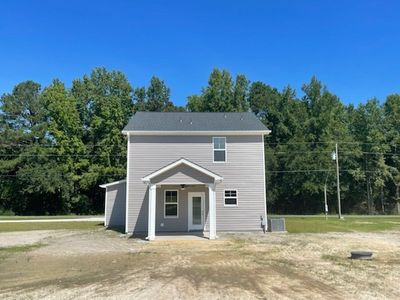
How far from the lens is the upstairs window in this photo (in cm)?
2190

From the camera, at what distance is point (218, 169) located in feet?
71.2

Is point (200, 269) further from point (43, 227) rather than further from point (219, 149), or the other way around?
point (43, 227)

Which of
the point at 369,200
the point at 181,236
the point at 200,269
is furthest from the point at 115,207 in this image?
the point at 369,200

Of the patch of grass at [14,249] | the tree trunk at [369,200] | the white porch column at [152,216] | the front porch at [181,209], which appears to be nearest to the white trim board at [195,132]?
the front porch at [181,209]

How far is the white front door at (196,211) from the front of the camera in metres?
20.9

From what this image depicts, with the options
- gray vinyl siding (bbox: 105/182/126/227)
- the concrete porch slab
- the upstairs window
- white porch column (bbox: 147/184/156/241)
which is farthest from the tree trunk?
white porch column (bbox: 147/184/156/241)

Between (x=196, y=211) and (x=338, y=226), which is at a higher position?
(x=196, y=211)

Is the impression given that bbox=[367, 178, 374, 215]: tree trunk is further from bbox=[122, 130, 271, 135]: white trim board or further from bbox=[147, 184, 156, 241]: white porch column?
bbox=[147, 184, 156, 241]: white porch column

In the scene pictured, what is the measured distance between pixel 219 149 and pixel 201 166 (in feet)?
5.59

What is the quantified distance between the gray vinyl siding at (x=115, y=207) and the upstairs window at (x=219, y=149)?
7.36m

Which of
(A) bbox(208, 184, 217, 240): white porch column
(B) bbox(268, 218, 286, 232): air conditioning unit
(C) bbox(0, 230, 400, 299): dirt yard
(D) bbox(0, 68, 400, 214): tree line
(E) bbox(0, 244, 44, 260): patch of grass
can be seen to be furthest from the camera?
(D) bbox(0, 68, 400, 214): tree line

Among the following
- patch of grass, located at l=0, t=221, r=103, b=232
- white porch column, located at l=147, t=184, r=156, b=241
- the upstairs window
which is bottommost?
patch of grass, located at l=0, t=221, r=103, b=232

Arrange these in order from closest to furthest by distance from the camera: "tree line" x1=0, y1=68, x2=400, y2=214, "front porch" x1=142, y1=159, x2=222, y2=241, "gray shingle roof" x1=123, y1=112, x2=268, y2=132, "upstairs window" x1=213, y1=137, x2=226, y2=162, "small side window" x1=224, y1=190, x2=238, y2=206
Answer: "front porch" x1=142, y1=159, x2=222, y2=241 < "small side window" x1=224, y1=190, x2=238, y2=206 < "upstairs window" x1=213, y1=137, x2=226, y2=162 < "gray shingle roof" x1=123, y1=112, x2=268, y2=132 < "tree line" x1=0, y1=68, x2=400, y2=214

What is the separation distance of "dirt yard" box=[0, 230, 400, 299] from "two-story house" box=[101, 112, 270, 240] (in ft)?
13.2
